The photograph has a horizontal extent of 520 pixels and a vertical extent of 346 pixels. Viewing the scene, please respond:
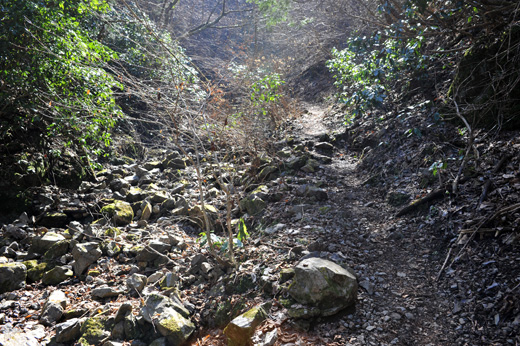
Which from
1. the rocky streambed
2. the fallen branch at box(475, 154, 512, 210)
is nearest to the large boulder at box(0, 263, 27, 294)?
the rocky streambed

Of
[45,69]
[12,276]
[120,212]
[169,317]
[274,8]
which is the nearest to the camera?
[169,317]

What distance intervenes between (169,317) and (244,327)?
788 mm

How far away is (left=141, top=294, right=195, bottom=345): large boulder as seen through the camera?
2.68 metres

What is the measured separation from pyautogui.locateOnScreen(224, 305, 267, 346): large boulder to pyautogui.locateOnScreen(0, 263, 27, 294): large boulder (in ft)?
9.32

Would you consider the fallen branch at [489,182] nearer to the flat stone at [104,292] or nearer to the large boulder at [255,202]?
the large boulder at [255,202]

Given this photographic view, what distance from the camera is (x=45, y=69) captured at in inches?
186

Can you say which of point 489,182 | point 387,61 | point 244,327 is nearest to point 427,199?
point 489,182

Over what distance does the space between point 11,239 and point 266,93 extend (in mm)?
5139

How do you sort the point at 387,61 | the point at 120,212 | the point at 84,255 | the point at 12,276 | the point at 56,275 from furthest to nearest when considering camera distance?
the point at 387,61 → the point at 120,212 → the point at 84,255 → the point at 56,275 → the point at 12,276

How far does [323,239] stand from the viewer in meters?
3.34

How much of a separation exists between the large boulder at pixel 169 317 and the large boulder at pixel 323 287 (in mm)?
995

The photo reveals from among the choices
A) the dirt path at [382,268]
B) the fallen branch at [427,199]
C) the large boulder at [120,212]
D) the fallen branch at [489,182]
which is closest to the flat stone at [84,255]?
the large boulder at [120,212]

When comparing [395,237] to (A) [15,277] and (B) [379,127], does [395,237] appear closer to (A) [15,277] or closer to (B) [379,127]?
(B) [379,127]

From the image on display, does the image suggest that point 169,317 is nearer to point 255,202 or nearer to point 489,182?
point 255,202
